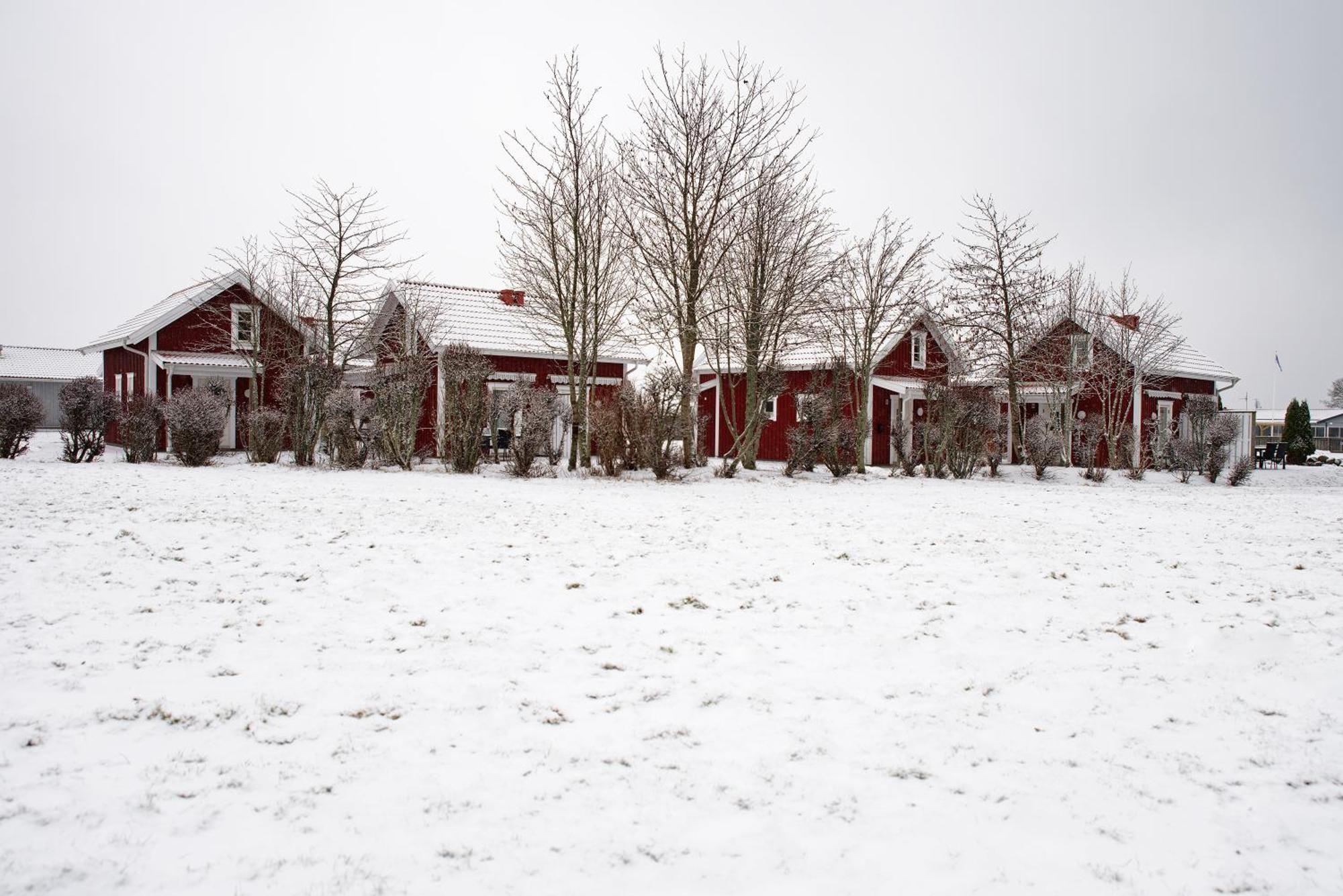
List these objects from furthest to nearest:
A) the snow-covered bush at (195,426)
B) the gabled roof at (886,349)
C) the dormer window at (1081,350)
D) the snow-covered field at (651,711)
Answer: the dormer window at (1081,350) → the gabled roof at (886,349) → the snow-covered bush at (195,426) → the snow-covered field at (651,711)

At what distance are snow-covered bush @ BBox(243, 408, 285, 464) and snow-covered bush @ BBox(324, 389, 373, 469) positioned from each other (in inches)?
44.5

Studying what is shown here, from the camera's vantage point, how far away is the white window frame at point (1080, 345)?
23516 mm

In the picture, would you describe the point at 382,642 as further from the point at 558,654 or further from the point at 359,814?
the point at 359,814

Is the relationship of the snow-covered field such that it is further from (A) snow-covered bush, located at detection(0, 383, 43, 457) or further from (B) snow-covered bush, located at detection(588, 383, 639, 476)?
(A) snow-covered bush, located at detection(0, 383, 43, 457)

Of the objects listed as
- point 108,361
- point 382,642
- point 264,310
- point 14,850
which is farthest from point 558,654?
point 108,361

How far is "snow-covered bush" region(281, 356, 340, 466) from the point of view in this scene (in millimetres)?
16266

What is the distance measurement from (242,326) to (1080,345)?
25817 millimetres

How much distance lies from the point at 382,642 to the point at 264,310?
22.8 metres

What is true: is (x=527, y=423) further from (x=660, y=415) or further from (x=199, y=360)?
(x=199, y=360)

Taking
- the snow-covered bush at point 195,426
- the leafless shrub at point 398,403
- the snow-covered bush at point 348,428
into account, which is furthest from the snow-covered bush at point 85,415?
the leafless shrub at point 398,403

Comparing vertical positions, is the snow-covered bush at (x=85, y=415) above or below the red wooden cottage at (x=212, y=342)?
below

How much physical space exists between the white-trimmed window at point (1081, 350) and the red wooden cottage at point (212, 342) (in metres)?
22.7

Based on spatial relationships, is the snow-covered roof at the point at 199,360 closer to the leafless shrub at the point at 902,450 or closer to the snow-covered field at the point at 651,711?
the snow-covered field at the point at 651,711

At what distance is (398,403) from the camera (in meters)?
16.0
